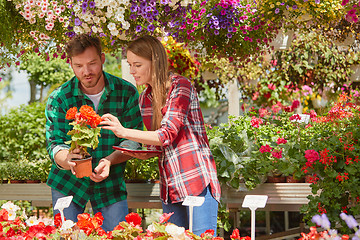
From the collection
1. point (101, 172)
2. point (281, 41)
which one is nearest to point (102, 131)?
point (101, 172)

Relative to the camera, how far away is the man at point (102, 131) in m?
1.79

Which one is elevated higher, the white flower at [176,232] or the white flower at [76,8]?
the white flower at [76,8]

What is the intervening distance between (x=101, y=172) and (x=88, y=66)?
1.30 ft

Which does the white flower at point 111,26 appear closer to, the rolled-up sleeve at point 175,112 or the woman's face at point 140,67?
the woman's face at point 140,67

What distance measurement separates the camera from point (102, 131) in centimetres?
186

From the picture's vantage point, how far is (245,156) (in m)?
2.84

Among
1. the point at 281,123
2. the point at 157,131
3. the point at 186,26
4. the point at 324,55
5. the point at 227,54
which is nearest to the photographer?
the point at 157,131

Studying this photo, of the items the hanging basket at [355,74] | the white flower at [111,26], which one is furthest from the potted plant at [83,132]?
the hanging basket at [355,74]

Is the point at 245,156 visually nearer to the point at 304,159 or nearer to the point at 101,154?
the point at 304,159


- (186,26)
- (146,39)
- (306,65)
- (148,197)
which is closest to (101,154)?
(146,39)

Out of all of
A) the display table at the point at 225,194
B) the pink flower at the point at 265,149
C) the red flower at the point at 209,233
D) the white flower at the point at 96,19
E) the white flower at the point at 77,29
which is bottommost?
the display table at the point at 225,194

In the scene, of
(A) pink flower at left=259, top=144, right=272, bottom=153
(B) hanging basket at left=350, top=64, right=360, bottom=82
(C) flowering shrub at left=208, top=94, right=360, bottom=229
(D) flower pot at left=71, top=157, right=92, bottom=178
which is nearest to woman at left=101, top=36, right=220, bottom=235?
(D) flower pot at left=71, top=157, right=92, bottom=178

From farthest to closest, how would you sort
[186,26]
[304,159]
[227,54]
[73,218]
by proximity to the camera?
1. [227,54]
2. [186,26]
3. [304,159]
4. [73,218]

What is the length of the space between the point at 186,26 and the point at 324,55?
3.04 metres
